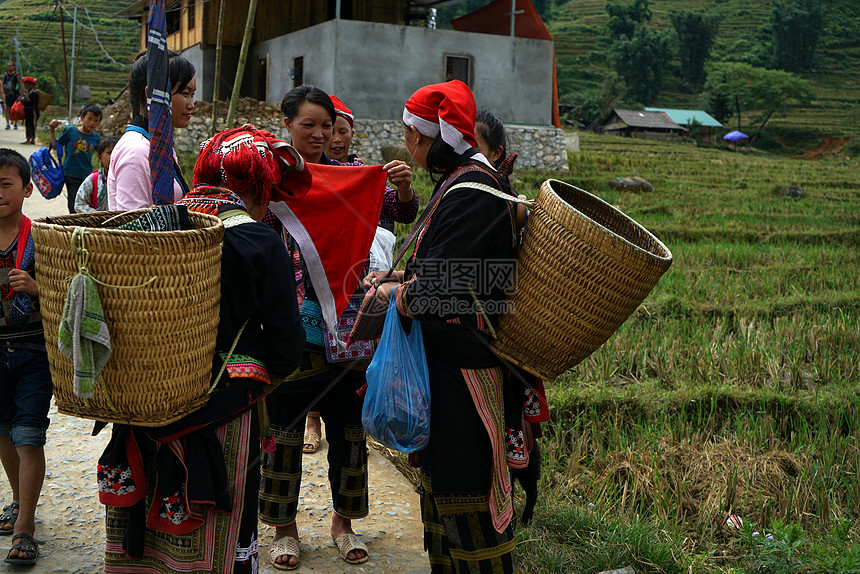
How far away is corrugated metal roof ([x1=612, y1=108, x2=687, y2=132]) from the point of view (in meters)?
49.1

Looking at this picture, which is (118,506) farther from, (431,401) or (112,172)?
(112,172)

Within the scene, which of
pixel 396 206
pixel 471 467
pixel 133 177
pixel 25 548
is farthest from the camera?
pixel 396 206

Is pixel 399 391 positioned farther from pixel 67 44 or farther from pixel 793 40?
pixel 793 40

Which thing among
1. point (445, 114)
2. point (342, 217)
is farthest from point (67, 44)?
point (445, 114)

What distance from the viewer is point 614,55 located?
63656 millimetres

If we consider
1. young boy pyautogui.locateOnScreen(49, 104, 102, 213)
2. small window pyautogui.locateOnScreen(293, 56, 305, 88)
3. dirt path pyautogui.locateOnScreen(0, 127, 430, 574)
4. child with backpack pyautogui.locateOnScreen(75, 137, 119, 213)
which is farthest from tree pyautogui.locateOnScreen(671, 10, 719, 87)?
dirt path pyautogui.locateOnScreen(0, 127, 430, 574)

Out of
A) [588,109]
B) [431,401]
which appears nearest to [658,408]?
[431,401]

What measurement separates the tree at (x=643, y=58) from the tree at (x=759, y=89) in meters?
5.45

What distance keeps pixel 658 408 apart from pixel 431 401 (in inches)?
116

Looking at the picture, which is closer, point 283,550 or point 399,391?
point 399,391

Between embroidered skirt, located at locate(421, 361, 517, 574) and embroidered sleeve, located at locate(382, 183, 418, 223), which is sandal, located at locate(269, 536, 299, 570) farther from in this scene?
embroidered sleeve, located at locate(382, 183, 418, 223)

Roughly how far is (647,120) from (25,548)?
169 ft

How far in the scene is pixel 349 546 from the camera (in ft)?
10.1

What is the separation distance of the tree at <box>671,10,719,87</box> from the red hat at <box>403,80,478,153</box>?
73600 millimetres
